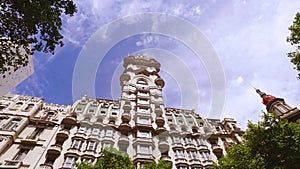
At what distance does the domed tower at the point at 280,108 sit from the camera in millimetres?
41344

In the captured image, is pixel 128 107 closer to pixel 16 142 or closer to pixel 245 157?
pixel 16 142

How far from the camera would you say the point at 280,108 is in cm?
4600

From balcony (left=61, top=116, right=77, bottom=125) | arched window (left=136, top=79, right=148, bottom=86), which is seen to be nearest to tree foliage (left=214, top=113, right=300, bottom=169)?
balcony (left=61, top=116, right=77, bottom=125)

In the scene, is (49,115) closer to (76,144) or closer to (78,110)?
(78,110)

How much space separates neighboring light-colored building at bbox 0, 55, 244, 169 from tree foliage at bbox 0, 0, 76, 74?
14.6 metres

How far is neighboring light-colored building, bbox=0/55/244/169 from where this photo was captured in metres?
24.3

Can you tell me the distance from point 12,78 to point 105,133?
21758 millimetres

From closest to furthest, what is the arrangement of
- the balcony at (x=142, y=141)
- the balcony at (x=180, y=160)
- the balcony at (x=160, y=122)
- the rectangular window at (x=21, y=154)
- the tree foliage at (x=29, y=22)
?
the tree foliage at (x=29, y=22)
the rectangular window at (x=21, y=154)
the balcony at (x=180, y=160)
the balcony at (x=142, y=141)
the balcony at (x=160, y=122)

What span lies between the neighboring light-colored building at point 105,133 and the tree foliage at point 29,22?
47.8 ft

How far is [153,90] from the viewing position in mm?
42062

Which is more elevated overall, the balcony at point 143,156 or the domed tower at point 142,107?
the domed tower at point 142,107

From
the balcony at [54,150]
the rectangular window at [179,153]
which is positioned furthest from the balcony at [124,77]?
the balcony at [54,150]

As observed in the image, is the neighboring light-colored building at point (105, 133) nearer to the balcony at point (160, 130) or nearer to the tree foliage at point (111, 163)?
the balcony at point (160, 130)

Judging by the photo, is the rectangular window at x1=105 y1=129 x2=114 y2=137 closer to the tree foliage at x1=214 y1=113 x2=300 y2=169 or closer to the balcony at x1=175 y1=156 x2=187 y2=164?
the balcony at x1=175 y1=156 x2=187 y2=164
